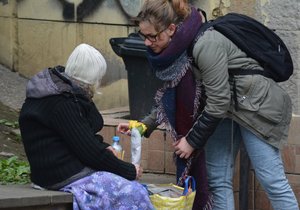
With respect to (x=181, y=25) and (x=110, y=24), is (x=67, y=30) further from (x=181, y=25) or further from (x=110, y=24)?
(x=181, y=25)

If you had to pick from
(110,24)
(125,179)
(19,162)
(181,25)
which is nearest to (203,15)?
(181,25)

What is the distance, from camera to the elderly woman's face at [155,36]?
573 cm

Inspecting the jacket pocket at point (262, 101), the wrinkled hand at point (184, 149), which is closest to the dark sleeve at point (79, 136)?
the wrinkled hand at point (184, 149)

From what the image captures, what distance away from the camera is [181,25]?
577 centimetres

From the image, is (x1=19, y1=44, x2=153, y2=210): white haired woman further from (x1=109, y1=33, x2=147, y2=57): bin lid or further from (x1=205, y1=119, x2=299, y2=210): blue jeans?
(x1=109, y1=33, x2=147, y2=57): bin lid

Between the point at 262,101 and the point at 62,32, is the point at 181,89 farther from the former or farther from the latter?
the point at 62,32

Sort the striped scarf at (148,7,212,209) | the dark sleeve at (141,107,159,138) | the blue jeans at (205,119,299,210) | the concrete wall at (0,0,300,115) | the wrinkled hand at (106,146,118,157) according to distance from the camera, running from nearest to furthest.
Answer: the wrinkled hand at (106,146,118,157)
the striped scarf at (148,7,212,209)
the blue jeans at (205,119,299,210)
the dark sleeve at (141,107,159,138)
the concrete wall at (0,0,300,115)

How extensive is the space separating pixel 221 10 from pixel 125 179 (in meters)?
2.89

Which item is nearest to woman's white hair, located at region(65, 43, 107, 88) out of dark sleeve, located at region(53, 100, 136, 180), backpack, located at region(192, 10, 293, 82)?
dark sleeve, located at region(53, 100, 136, 180)

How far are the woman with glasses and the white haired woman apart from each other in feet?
1.49

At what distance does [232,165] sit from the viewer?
611 centimetres

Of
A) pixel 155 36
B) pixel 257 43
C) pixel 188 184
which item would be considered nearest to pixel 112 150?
pixel 188 184

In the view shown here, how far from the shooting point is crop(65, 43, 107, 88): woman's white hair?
551 cm

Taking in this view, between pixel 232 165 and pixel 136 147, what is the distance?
0.64m
